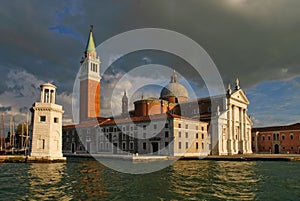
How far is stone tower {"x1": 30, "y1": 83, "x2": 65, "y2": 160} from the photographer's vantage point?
33656 millimetres

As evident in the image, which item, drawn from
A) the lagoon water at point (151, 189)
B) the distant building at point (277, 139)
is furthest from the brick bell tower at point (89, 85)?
the lagoon water at point (151, 189)

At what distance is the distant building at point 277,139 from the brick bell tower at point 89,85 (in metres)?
37.2

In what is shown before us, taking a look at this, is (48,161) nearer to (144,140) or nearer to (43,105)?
(43,105)

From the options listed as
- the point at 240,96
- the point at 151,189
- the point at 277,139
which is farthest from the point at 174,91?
the point at 151,189

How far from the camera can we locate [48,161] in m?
32.9

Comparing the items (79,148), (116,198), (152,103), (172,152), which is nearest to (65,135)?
(79,148)

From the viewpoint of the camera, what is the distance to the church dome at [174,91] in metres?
65.2

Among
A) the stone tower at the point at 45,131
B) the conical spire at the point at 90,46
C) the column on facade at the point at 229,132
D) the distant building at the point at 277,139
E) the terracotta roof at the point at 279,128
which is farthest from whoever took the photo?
the conical spire at the point at 90,46

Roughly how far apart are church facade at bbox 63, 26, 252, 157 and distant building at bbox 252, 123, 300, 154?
4796mm

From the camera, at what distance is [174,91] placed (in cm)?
6575

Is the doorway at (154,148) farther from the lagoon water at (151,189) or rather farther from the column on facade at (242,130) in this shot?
the lagoon water at (151,189)

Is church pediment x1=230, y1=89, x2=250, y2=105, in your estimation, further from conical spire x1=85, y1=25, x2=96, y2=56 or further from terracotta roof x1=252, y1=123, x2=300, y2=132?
conical spire x1=85, y1=25, x2=96, y2=56

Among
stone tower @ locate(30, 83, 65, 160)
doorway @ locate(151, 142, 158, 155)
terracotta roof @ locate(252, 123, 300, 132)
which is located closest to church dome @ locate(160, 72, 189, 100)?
terracotta roof @ locate(252, 123, 300, 132)

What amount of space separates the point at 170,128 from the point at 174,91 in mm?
21878
